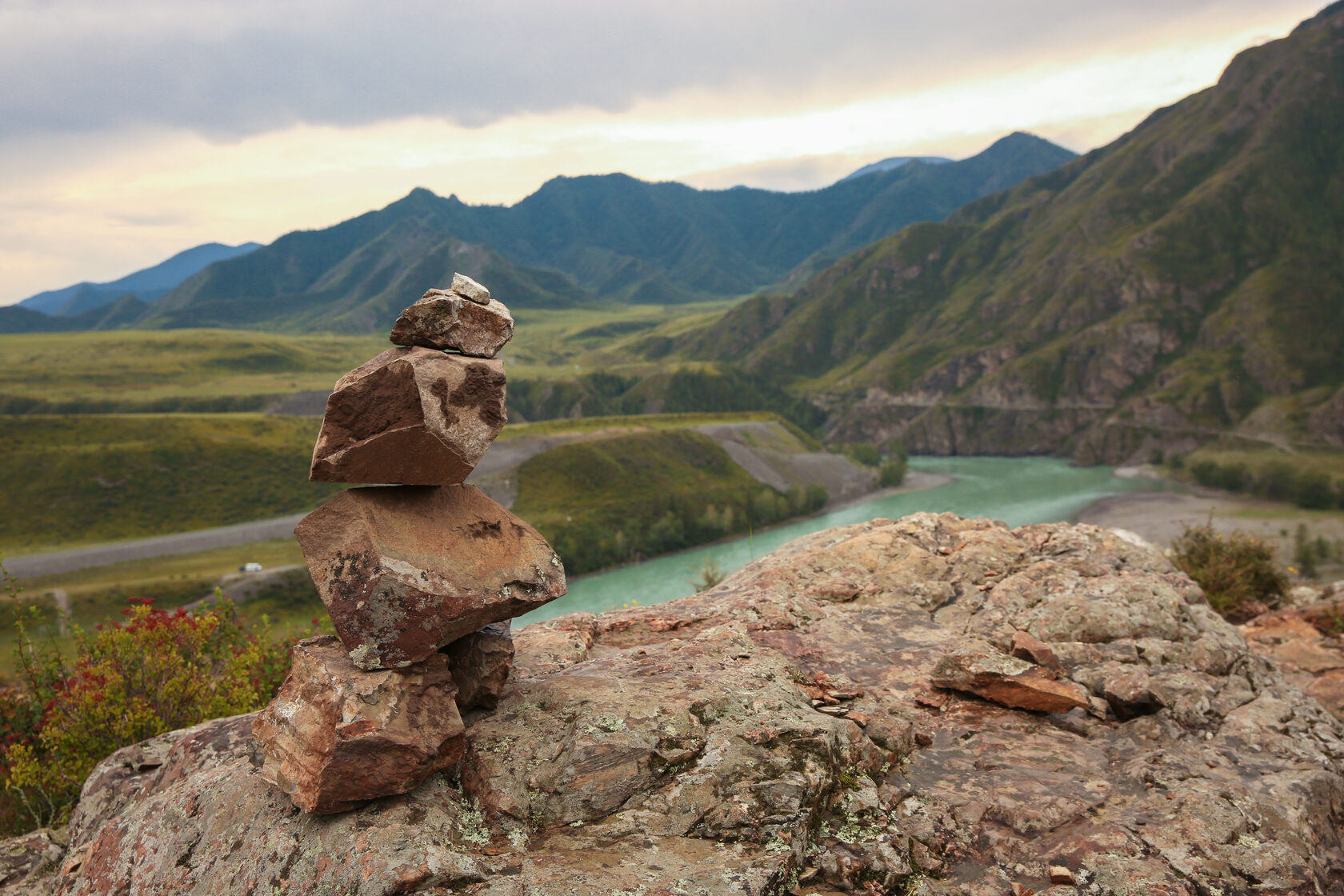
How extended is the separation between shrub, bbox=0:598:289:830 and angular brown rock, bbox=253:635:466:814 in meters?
9.08

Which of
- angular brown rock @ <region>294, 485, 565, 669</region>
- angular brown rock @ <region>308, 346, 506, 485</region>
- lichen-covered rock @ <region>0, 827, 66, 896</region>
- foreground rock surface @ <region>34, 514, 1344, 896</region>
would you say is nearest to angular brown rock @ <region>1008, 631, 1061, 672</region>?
foreground rock surface @ <region>34, 514, 1344, 896</region>

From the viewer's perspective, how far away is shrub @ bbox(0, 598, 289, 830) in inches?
607

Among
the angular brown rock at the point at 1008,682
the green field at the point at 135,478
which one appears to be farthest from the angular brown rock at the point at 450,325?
the green field at the point at 135,478

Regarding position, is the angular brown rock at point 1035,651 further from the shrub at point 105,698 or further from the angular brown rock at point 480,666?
the shrub at point 105,698

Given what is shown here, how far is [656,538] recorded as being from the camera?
132m

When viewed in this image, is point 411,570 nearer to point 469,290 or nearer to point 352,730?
point 352,730

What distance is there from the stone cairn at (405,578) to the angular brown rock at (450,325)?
2cm

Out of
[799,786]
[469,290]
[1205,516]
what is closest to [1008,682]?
[799,786]

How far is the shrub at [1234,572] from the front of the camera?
25625 mm

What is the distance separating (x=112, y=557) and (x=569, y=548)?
67.9 metres

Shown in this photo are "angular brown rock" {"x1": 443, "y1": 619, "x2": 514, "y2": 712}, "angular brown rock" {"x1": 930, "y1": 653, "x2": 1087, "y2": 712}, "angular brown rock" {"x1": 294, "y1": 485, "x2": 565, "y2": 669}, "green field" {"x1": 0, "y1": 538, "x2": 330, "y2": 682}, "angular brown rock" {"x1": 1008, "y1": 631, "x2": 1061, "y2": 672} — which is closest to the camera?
"angular brown rock" {"x1": 294, "y1": 485, "x2": 565, "y2": 669}

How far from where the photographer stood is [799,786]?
8727mm

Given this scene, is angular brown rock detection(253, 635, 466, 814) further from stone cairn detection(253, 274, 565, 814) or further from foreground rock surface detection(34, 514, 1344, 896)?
foreground rock surface detection(34, 514, 1344, 896)

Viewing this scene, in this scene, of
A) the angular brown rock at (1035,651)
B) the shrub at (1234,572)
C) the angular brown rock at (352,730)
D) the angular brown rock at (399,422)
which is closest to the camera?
the angular brown rock at (352,730)
